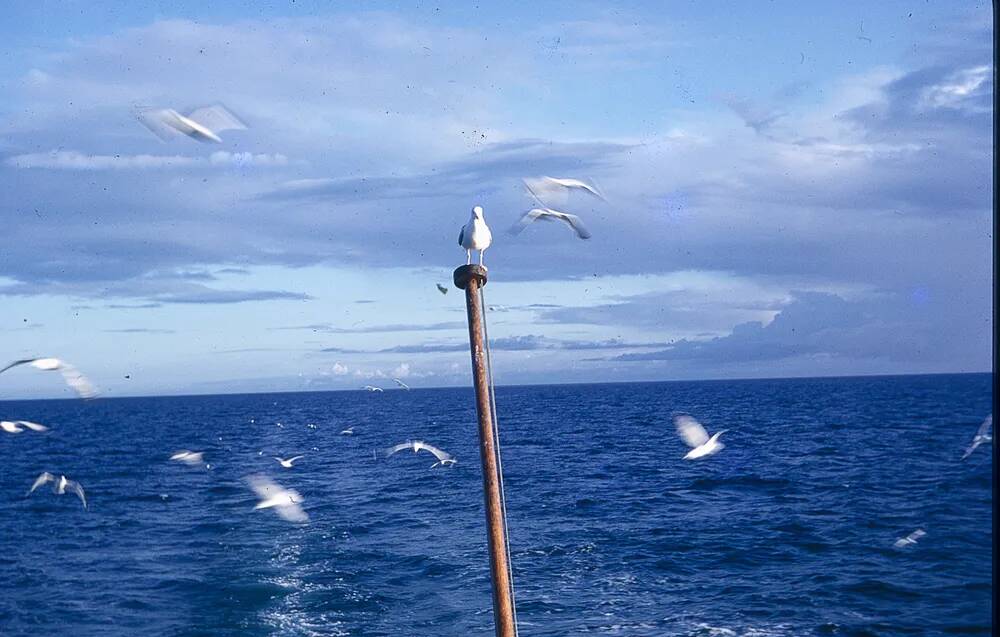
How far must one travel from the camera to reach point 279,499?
44469 mm

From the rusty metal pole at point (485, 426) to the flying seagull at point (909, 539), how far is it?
2512 centimetres

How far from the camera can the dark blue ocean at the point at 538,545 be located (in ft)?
78.5

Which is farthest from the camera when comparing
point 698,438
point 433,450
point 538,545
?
point 698,438

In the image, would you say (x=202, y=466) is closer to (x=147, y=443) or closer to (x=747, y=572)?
(x=147, y=443)

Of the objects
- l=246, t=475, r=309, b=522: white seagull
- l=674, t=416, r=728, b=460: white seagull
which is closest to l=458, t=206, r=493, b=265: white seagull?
l=674, t=416, r=728, b=460: white seagull

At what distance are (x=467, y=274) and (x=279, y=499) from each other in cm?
3703

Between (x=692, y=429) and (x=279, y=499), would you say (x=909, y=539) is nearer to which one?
(x=692, y=429)

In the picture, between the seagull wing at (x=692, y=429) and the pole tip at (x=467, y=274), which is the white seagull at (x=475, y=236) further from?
the seagull wing at (x=692, y=429)

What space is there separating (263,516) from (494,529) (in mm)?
31810

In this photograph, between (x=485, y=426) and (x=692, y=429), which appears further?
(x=692, y=429)

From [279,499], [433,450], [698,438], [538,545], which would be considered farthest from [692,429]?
[433,450]

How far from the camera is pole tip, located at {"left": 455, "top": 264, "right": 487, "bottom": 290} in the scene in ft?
32.1

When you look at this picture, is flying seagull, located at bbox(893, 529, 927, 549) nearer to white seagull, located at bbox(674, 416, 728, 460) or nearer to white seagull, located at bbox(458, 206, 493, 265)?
white seagull, located at bbox(674, 416, 728, 460)

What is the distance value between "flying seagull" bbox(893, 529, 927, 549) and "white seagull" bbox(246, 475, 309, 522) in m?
21.6
